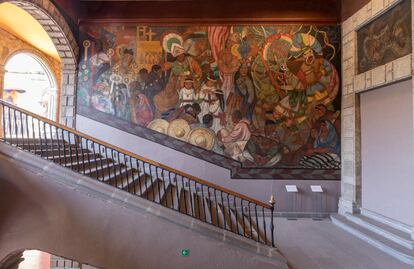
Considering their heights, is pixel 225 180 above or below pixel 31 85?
below

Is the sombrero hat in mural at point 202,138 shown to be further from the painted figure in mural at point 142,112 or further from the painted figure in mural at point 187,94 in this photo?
the painted figure in mural at point 142,112

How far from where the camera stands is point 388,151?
433cm

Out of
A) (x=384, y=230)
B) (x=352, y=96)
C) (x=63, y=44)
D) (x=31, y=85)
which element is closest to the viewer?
(x=384, y=230)

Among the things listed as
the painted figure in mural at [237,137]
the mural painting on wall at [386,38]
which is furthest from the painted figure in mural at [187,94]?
the mural painting on wall at [386,38]

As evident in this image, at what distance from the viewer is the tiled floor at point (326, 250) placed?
3.29 metres

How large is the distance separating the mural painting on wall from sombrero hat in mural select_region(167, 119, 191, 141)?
3.88m

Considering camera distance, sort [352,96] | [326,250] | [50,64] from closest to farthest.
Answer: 1. [326,250]
2. [352,96]
3. [50,64]

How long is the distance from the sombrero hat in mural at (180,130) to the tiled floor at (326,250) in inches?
108

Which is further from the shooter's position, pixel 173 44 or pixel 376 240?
pixel 173 44

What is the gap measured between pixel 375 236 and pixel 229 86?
12.9 feet

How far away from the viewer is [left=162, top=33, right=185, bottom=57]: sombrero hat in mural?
562 centimetres

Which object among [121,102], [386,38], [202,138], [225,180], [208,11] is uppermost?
[208,11]

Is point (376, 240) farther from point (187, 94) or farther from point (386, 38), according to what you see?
point (187, 94)

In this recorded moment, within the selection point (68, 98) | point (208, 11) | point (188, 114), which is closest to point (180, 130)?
point (188, 114)
